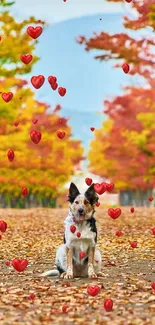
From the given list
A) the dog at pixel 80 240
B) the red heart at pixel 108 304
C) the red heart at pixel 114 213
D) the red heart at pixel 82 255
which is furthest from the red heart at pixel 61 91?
the red heart at pixel 108 304

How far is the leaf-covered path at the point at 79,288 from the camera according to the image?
840cm

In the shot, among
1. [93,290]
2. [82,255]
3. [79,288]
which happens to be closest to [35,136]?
[82,255]

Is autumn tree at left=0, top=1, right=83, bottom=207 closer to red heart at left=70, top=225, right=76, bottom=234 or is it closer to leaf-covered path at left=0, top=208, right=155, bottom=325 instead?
leaf-covered path at left=0, top=208, right=155, bottom=325

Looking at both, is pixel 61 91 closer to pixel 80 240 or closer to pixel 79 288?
pixel 80 240

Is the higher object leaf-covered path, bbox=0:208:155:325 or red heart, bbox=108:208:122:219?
red heart, bbox=108:208:122:219

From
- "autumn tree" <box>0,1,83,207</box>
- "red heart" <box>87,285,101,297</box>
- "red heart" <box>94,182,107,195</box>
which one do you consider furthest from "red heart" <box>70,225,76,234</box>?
Result: "autumn tree" <box>0,1,83,207</box>

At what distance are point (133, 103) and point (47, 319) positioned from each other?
3239 centimetres

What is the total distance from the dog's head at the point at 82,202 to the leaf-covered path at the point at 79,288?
1.01 m

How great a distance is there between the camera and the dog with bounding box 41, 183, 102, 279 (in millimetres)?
10156

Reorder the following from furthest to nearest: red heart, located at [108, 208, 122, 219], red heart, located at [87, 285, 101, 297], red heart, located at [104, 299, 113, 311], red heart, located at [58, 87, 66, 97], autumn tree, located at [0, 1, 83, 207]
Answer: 1. autumn tree, located at [0, 1, 83, 207]
2. red heart, located at [108, 208, 122, 219]
3. red heart, located at [58, 87, 66, 97]
4. red heart, located at [87, 285, 101, 297]
5. red heart, located at [104, 299, 113, 311]

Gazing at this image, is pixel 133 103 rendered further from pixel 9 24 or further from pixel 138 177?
pixel 9 24

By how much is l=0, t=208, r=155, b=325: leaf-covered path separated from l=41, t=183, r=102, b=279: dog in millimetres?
249

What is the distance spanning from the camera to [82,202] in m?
10.1

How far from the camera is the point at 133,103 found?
4006 cm
